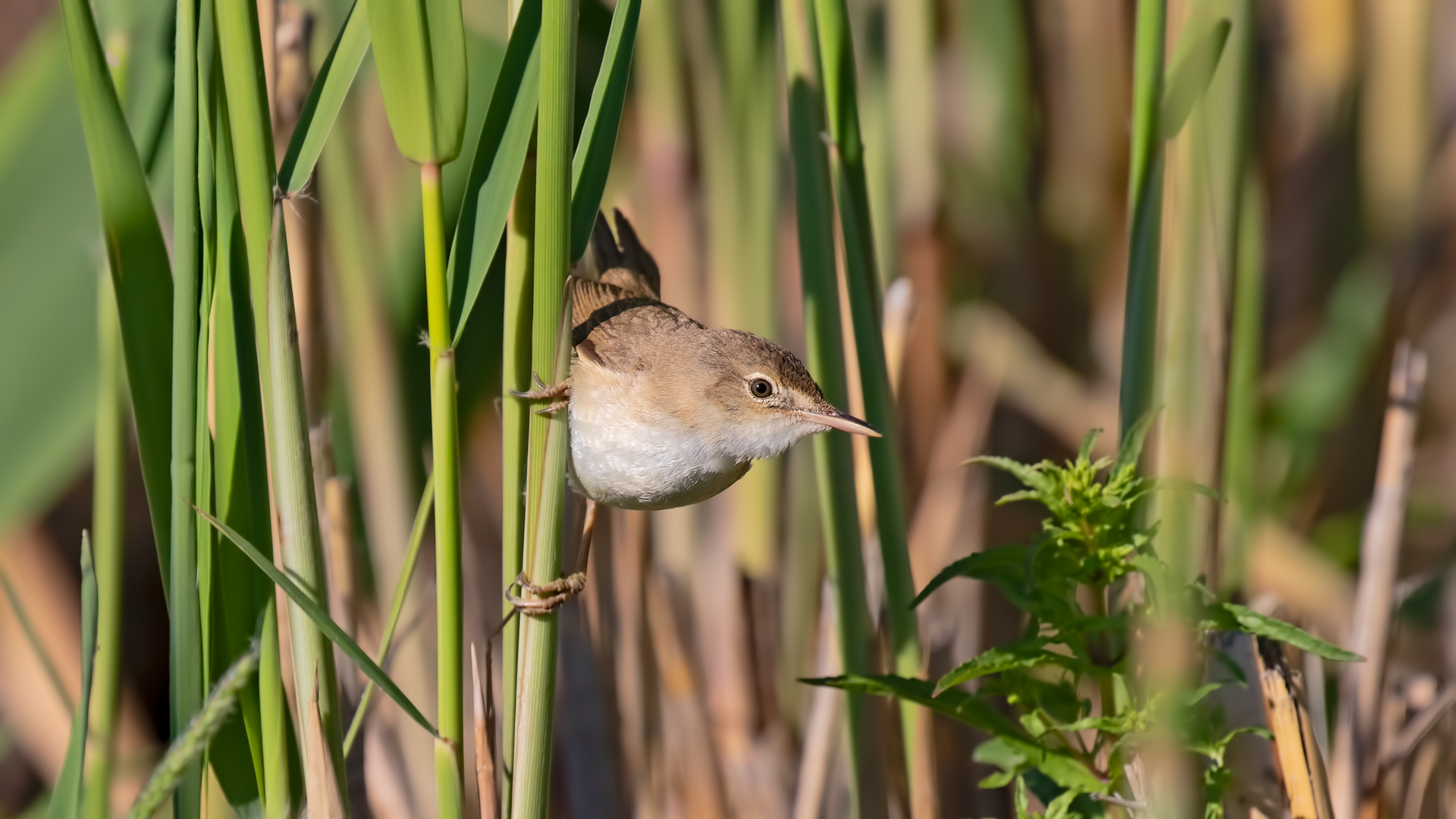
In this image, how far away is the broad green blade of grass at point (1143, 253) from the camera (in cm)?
119

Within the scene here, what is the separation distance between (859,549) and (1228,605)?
50 cm

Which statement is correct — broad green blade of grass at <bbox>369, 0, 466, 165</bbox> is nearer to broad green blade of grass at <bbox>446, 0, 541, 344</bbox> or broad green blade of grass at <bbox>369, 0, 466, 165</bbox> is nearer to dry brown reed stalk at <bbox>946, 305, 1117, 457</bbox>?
broad green blade of grass at <bbox>446, 0, 541, 344</bbox>

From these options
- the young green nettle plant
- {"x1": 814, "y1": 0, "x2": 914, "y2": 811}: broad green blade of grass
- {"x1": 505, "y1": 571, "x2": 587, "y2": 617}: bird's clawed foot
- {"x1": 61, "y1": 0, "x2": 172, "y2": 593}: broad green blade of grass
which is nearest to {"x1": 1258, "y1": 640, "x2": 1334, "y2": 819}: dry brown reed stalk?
the young green nettle plant

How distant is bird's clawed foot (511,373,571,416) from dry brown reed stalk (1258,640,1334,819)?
814 millimetres

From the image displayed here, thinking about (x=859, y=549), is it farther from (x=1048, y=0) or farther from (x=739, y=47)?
(x=1048, y=0)

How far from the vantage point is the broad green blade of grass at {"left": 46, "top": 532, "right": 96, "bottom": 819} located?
3.19 ft

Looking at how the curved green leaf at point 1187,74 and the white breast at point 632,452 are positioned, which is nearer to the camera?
the curved green leaf at point 1187,74

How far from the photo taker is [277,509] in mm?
1044

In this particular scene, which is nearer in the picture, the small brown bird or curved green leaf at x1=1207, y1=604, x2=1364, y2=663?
curved green leaf at x1=1207, y1=604, x2=1364, y2=663

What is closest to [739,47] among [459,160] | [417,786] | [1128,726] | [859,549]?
[459,160]

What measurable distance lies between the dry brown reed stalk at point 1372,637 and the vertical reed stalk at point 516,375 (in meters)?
1.12

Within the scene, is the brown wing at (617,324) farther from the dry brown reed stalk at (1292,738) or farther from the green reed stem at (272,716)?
the dry brown reed stalk at (1292,738)

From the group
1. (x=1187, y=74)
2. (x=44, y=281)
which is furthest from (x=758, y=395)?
(x=44, y=281)

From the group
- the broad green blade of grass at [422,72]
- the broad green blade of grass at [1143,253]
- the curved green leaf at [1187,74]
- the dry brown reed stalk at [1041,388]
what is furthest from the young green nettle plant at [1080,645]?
the dry brown reed stalk at [1041,388]
